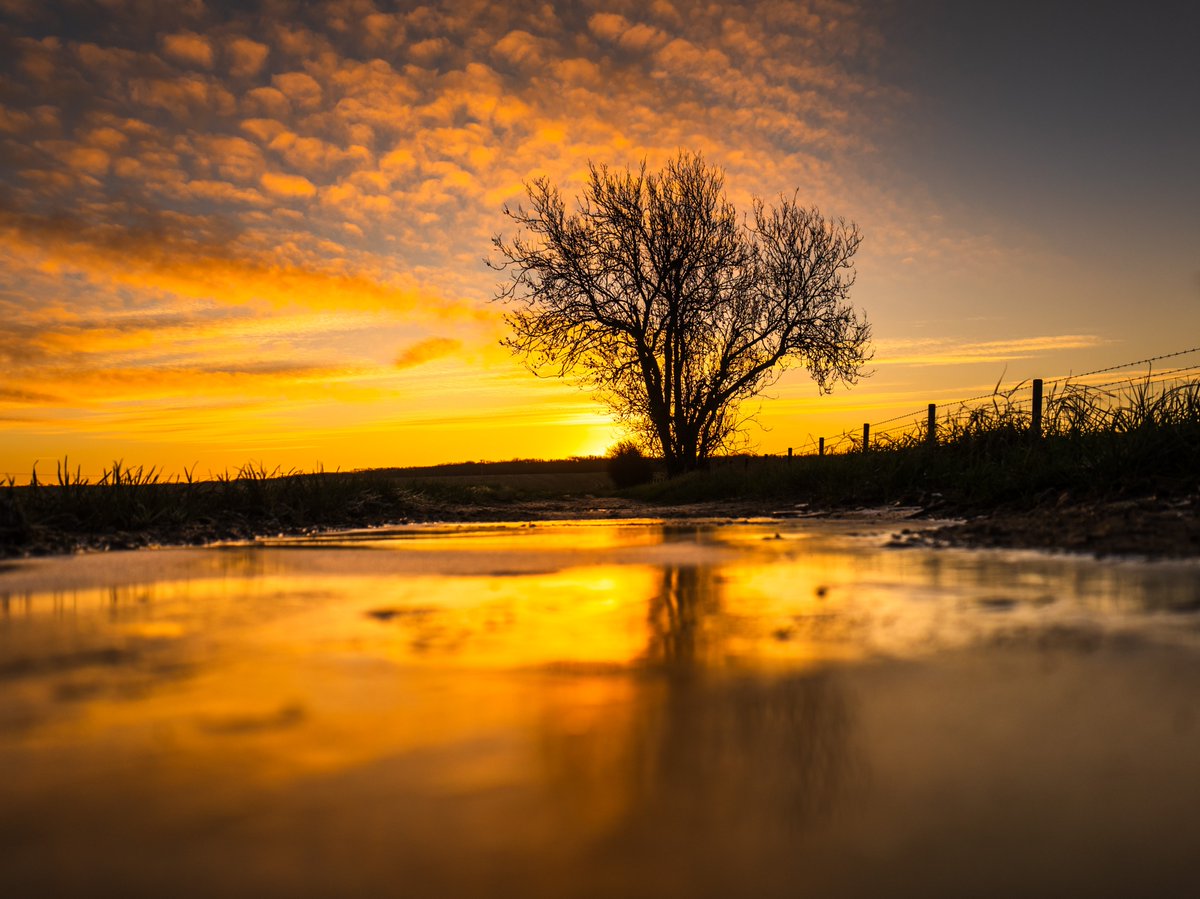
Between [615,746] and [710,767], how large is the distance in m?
0.14

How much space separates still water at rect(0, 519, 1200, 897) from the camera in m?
0.87

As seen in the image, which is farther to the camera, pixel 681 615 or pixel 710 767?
pixel 681 615

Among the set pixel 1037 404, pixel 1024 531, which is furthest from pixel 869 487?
pixel 1024 531

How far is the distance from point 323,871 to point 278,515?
19.8 feet

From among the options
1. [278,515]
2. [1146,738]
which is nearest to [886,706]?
[1146,738]

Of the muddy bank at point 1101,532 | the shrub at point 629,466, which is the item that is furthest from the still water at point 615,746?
the shrub at point 629,466

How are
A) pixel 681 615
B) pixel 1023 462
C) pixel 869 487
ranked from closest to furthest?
1. pixel 681 615
2. pixel 1023 462
3. pixel 869 487

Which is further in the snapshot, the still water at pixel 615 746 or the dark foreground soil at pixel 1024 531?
the dark foreground soil at pixel 1024 531

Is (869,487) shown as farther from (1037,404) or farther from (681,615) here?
(681,615)

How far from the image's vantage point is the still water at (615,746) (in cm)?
87

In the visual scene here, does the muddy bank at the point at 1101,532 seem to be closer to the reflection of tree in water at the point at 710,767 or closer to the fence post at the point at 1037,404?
the reflection of tree in water at the point at 710,767

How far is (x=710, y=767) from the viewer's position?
1.08 meters

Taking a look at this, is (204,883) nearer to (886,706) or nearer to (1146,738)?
(886,706)

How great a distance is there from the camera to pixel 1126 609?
6.42ft
